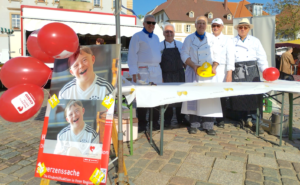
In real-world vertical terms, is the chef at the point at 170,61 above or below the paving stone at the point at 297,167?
above

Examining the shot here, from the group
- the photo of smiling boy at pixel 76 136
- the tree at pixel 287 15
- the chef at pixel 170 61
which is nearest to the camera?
the photo of smiling boy at pixel 76 136

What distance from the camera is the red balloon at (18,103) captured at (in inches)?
77.6

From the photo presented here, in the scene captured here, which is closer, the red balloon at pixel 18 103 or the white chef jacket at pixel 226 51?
the red balloon at pixel 18 103

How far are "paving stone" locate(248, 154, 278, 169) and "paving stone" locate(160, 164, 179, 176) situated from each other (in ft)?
2.95

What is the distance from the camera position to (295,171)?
104 inches

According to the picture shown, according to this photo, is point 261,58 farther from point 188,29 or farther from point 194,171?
point 188,29

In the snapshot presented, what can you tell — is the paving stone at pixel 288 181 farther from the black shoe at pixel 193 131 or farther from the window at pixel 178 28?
the window at pixel 178 28

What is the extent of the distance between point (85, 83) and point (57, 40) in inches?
16.1

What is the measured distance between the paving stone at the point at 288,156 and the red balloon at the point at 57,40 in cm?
269

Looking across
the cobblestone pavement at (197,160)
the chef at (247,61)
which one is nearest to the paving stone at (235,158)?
the cobblestone pavement at (197,160)

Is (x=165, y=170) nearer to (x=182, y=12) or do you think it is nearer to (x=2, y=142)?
(x=2, y=142)

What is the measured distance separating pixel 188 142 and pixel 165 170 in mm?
990

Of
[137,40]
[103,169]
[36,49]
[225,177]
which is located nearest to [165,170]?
[225,177]

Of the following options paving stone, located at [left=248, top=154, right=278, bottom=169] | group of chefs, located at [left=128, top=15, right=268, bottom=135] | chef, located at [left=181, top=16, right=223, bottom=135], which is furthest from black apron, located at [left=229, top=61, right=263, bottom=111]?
paving stone, located at [left=248, top=154, right=278, bottom=169]
